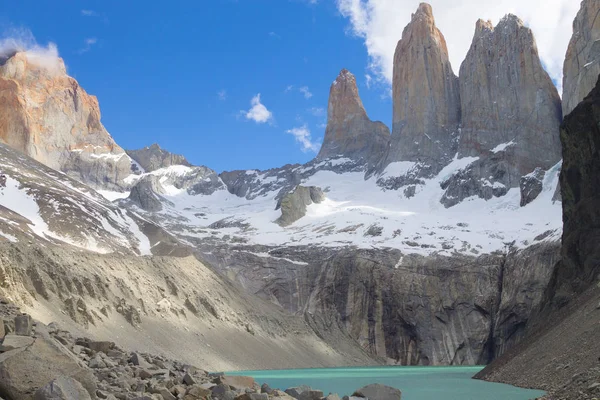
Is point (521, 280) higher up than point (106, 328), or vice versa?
point (521, 280)

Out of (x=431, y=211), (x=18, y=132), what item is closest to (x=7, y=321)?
(x=431, y=211)

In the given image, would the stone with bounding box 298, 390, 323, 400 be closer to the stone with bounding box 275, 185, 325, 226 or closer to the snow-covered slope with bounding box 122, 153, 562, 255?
the snow-covered slope with bounding box 122, 153, 562, 255

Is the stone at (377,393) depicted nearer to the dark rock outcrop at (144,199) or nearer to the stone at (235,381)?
the stone at (235,381)

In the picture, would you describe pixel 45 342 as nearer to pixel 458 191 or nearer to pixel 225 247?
pixel 225 247

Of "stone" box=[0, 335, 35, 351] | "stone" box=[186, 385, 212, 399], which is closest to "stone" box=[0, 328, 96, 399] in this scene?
"stone" box=[0, 335, 35, 351]


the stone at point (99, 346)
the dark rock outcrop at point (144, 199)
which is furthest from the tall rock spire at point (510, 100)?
the stone at point (99, 346)
